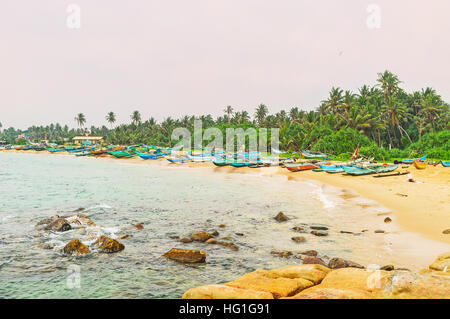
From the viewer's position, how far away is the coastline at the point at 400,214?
30.5 ft

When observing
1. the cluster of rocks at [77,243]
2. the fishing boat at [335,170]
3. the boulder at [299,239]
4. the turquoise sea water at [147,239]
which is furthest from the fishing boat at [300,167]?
the cluster of rocks at [77,243]

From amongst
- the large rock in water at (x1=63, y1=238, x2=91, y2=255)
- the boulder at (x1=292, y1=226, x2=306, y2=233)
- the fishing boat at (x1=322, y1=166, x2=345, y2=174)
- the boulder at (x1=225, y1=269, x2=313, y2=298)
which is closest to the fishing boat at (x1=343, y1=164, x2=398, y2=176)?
the fishing boat at (x1=322, y1=166, x2=345, y2=174)

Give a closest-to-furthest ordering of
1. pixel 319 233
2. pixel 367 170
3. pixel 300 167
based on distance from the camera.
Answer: pixel 319 233 < pixel 367 170 < pixel 300 167

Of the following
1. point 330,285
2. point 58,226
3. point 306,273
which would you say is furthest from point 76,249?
point 330,285

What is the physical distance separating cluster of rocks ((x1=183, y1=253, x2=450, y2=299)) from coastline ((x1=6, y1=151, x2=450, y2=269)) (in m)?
2.64

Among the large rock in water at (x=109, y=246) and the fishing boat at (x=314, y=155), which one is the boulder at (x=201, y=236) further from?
the fishing boat at (x=314, y=155)

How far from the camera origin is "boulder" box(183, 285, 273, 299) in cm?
508

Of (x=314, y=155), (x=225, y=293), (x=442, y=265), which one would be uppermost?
(x=314, y=155)

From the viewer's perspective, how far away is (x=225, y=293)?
523cm

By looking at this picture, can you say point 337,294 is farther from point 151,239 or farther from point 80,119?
point 80,119

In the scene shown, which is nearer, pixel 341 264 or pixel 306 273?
pixel 306 273

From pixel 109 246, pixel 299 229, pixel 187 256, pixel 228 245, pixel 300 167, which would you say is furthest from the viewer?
pixel 300 167

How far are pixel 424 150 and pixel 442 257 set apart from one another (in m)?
44.7

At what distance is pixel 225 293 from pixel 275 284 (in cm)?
120
